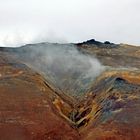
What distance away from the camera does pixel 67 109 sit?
162 meters

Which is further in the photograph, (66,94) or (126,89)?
(66,94)

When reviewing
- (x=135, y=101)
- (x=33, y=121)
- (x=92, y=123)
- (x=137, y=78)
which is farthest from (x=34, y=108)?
(x=137, y=78)

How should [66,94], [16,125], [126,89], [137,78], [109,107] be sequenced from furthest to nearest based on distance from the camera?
1. [66,94]
2. [137,78]
3. [126,89]
4. [109,107]
5. [16,125]

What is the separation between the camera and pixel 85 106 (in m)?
164

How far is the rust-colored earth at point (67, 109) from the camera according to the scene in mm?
133375

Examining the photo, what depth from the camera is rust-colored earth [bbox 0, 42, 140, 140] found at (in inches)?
5251

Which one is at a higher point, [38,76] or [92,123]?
[38,76]

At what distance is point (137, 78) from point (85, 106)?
72.1 ft

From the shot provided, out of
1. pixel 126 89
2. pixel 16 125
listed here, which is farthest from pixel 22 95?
pixel 126 89

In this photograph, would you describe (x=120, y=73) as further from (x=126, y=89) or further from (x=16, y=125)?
(x=16, y=125)

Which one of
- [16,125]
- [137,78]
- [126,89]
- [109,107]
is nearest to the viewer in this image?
[16,125]

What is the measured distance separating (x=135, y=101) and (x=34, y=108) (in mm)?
30169

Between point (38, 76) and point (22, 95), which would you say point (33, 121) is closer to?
point (22, 95)

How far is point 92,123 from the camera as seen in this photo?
14200cm
